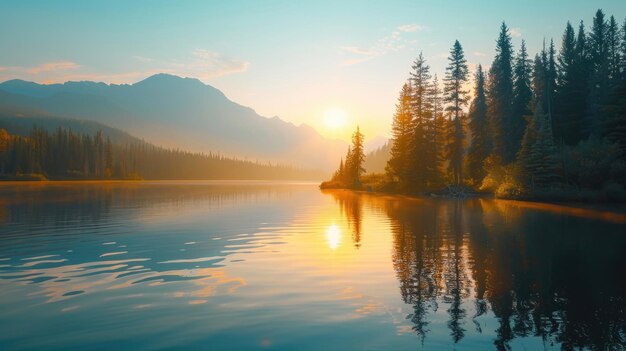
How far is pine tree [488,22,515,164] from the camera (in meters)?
68.6

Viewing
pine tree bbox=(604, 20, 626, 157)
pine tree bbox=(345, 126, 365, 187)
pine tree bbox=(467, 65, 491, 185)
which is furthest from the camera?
pine tree bbox=(345, 126, 365, 187)

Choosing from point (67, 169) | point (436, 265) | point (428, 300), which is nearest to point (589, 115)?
point (436, 265)

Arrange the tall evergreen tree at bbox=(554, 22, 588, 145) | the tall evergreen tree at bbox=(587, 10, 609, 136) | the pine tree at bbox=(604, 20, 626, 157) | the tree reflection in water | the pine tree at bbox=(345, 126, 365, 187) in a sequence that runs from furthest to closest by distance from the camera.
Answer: the pine tree at bbox=(345, 126, 365, 187), the tall evergreen tree at bbox=(554, 22, 588, 145), the tall evergreen tree at bbox=(587, 10, 609, 136), the pine tree at bbox=(604, 20, 626, 157), the tree reflection in water

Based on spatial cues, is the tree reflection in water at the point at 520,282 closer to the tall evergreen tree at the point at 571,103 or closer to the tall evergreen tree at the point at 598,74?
the tall evergreen tree at the point at 598,74

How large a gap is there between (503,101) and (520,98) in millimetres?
4407

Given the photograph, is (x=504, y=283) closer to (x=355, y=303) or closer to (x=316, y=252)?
(x=355, y=303)

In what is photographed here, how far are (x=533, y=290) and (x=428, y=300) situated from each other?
3.40 meters

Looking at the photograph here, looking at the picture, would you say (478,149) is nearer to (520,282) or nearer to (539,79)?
(539,79)

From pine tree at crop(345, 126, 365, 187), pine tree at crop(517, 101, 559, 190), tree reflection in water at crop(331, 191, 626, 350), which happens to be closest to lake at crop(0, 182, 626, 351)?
tree reflection in water at crop(331, 191, 626, 350)

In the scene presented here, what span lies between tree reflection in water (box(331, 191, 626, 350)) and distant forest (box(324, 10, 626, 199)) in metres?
32.5

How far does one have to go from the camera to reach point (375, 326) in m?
9.20

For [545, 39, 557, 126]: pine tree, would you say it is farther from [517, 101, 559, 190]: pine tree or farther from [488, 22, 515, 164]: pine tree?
[517, 101, 559, 190]: pine tree

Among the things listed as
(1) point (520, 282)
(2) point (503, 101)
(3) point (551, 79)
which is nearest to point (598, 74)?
(3) point (551, 79)

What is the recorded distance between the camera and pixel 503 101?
69562 millimetres
